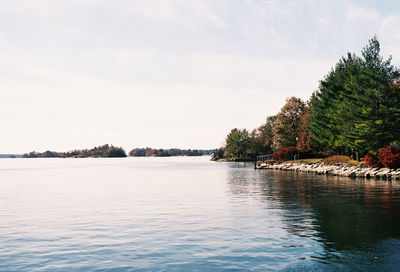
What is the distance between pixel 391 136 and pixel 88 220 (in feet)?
148

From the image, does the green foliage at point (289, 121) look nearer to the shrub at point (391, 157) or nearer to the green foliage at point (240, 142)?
the shrub at point (391, 157)

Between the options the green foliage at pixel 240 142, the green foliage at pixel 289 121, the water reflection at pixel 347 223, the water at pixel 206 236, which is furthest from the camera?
the green foliage at pixel 240 142

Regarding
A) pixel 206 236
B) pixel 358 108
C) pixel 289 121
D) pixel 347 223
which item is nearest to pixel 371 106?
pixel 358 108

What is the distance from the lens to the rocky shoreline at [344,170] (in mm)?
50062

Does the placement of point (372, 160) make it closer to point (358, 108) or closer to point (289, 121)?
point (358, 108)

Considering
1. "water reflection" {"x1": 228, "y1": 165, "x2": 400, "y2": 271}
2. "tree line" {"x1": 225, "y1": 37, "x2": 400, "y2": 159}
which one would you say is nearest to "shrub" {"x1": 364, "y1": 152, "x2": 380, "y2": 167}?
"tree line" {"x1": 225, "y1": 37, "x2": 400, "y2": 159}

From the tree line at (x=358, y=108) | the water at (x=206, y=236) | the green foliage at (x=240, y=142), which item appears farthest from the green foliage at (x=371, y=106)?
the green foliage at (x=240, y=142)

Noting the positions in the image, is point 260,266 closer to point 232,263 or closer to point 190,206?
point 232,263

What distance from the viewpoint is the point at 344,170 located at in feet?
201

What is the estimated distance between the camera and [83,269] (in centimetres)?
1293

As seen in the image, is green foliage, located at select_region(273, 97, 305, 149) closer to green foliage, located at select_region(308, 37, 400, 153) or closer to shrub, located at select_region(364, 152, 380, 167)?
green foliage, located at select_region(308, 37, 400, 153)

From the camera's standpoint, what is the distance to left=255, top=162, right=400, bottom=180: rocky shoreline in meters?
50.1

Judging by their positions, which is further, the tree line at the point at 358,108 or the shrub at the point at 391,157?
the tree line at the point at 358,108

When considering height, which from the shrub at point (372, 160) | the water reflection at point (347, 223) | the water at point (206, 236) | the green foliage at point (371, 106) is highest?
the green foliage at point (371, 106)
